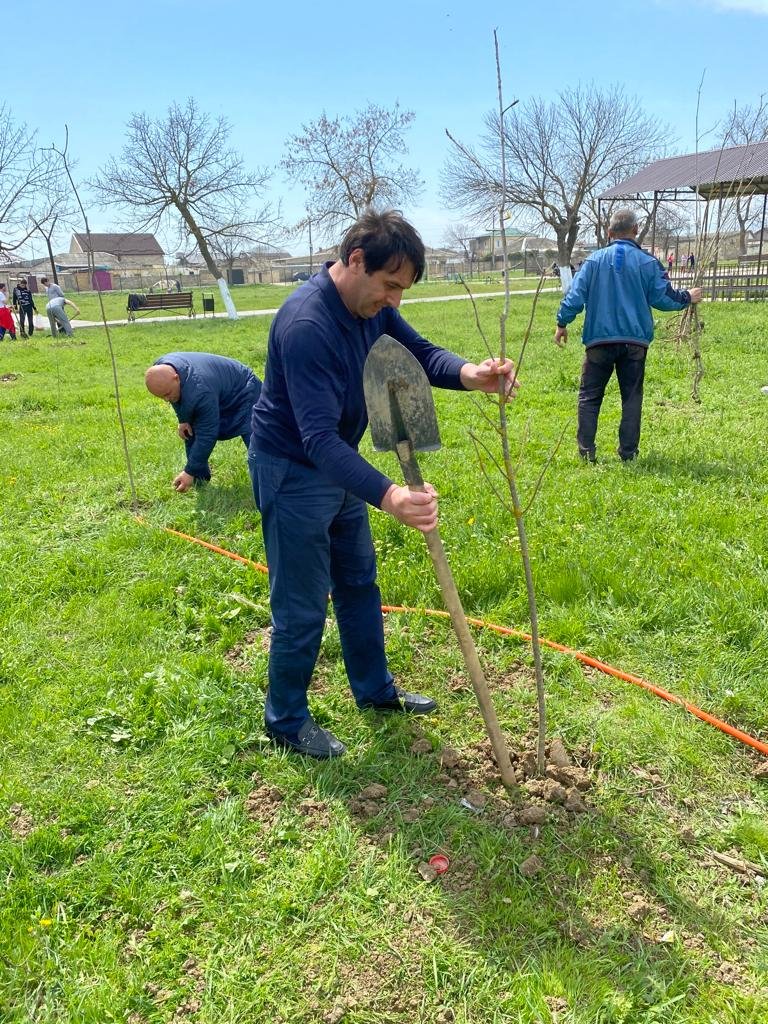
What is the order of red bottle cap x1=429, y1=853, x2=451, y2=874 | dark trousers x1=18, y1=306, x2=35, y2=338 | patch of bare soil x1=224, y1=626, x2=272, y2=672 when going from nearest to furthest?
red bottle cap x1=429, y1=853, x2=451, y2=874 → patch of bare soil x1=224, y1=626, x2=272, y2=672 → dark trousers x1=18, y1=306, x2=35, y2=338

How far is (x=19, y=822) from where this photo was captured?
2574 mm

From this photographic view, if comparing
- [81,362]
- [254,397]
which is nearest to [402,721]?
[254,397]

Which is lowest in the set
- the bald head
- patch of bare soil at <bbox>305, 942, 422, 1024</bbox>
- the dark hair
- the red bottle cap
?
patch of bare soil at <bbox>305, 942, 422, 1024</bbox>

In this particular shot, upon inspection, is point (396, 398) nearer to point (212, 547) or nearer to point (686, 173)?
point (212, 547)

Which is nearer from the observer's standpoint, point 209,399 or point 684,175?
point 209,399

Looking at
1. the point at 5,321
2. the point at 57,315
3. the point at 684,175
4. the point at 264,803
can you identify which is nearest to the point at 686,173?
the point at 684,175

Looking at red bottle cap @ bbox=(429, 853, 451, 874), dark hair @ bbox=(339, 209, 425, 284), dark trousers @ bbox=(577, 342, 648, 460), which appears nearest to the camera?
dark hair @ bbox=(339, 209, 425, 284)

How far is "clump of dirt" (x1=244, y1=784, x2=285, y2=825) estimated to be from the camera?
8.38ft

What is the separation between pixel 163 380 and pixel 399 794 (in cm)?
350

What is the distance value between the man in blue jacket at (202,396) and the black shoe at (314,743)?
9.90 feet

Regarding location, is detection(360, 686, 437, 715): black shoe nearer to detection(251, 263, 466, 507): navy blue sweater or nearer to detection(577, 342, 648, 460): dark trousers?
detection(251, 263, 466, 507): navy blue sweater

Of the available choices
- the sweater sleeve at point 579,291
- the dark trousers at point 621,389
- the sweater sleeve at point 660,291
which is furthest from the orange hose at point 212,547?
the sweater sleeve at point 660,291

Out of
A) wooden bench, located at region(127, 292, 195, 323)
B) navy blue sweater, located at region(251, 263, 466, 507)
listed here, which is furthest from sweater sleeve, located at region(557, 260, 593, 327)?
wooden bench, located at region(127, 292, 195, 323)

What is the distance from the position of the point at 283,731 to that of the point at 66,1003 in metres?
1.11
